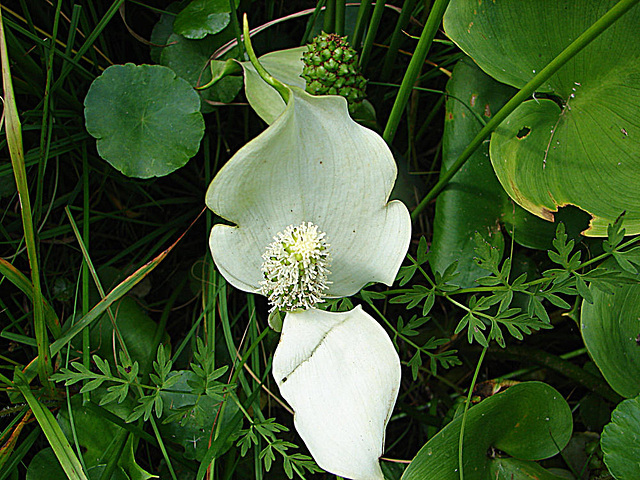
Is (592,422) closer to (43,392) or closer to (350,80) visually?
(350,80)

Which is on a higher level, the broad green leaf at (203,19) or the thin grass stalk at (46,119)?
the broad green leaf at (203,19)

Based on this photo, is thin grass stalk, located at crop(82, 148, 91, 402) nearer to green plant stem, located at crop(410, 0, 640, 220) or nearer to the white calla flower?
the white calla flower

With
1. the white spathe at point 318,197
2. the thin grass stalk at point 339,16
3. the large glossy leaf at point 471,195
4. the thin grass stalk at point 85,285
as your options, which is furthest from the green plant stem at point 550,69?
the thin grass stalk at point 85,285

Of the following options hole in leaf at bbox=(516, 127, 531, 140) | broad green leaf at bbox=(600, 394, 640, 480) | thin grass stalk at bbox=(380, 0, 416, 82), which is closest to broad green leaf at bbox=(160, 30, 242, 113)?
thin grass stalk at bbox=(380, 0, 416, 82)

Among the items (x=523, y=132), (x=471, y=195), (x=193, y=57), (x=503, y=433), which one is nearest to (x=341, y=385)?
(x=503, y=433)

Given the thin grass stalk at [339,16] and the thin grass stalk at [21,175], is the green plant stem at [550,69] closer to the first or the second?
the thin grass stalk at [339,16]

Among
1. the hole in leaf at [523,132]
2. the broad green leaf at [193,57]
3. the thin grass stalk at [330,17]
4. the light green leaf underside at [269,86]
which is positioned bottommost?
the broad green leaf at [193,57]
